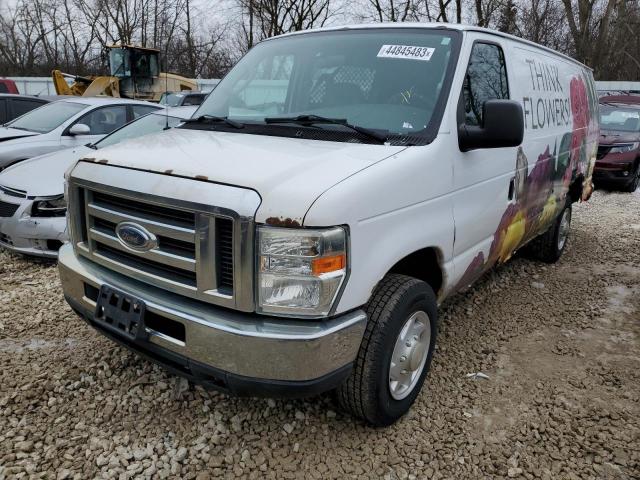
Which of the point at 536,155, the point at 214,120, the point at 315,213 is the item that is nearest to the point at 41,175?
the point at 214,120

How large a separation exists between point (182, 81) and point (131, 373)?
2226 centimetres

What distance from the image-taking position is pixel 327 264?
7.01 ft

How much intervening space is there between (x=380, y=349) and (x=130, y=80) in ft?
73.1

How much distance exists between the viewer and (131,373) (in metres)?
3.21

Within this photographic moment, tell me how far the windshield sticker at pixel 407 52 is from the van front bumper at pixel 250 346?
1.63 m

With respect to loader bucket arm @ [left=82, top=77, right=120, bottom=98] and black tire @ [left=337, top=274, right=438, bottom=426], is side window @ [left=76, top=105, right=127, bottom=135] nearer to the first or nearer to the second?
black tire @ [left=337, top=274, right=438, bottom=426]

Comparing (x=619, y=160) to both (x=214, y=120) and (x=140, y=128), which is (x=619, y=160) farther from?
(x=214, y=120)

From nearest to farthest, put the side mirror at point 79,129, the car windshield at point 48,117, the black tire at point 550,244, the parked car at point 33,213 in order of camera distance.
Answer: the parked car at point 33,213 < the black tire at point 550,244 < the side mirror at point 79,129 < the car windshield at point 48,117

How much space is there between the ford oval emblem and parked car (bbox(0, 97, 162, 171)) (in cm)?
509

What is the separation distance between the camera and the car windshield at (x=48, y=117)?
24.3 feet

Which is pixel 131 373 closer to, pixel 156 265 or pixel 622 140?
pixel 156 265

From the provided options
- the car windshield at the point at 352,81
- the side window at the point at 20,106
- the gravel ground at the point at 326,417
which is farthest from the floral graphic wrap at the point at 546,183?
the side window at the point at 20,106

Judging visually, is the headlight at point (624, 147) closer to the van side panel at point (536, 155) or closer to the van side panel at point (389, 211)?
the van side panel at point (536, 155)

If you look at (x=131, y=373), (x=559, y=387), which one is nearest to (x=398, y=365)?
(x=559, y=387)
